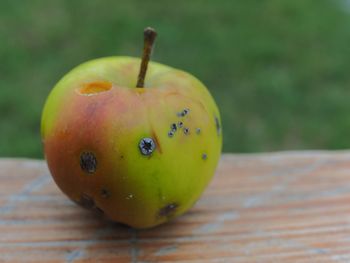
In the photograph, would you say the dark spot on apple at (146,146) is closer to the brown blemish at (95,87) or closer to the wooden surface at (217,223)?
the brown blemish at (95,87)

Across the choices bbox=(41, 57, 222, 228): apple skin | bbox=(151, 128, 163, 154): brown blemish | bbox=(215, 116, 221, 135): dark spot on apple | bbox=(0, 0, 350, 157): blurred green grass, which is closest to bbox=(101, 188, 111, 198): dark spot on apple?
bbox=(41, 57, 222, 228): apple skin

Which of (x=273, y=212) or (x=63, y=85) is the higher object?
(x=63, y=85)

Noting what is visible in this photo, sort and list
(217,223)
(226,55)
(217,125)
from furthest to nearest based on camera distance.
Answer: (226,55) → (217,223) → (217,125)

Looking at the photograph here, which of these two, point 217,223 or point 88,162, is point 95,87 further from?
point 217,223

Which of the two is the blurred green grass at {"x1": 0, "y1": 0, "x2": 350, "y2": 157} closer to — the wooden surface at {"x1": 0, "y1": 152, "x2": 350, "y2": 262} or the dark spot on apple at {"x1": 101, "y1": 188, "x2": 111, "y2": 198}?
the wooden surface at {"x1": 0, "y1": 152, "x2": 350, "y2": 262}

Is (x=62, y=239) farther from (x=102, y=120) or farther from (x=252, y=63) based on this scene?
(x=252, y=63)

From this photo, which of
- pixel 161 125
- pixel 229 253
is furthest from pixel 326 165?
pixel 161 125

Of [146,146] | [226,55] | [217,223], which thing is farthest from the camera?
[226,55]

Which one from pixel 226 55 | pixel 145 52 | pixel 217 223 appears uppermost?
pixel 145 52

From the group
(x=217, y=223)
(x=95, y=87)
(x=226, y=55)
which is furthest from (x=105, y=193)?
(x=226, y=55)
